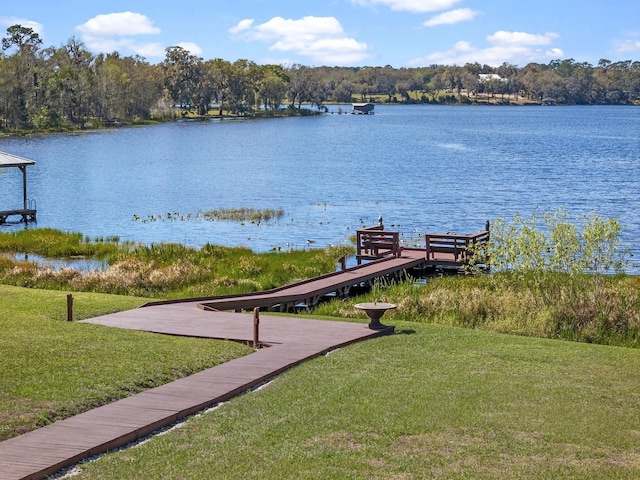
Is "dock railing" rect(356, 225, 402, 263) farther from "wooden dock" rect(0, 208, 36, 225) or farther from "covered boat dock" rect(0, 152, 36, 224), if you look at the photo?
"wooden dock" rect(0, 208, 36, 225)

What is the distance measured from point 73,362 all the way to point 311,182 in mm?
59154

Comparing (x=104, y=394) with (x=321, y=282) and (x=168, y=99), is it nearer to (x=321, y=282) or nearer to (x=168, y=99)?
(x=321, y=282)

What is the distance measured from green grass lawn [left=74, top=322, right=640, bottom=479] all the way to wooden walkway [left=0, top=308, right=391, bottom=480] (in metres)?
0.37

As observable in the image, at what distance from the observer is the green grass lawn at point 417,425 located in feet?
32.9

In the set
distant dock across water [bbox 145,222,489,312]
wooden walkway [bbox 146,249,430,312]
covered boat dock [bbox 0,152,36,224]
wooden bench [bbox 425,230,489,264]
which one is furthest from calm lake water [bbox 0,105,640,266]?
wooden walkway [bbox 146,249,430,312]

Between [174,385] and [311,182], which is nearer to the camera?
[174,385]

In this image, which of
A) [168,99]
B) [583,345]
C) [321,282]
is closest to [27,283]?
[321,282]

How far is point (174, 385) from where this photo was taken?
1368 centimetres

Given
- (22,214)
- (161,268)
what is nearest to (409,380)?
(161,268)

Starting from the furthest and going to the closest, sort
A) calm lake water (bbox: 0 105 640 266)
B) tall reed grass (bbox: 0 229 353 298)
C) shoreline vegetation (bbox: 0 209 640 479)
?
calm lake water (bbox: 0 105 640 266) < tall reed grass (bbox: 0 229 353 298) < shoreline vegetation (bbox: 0 209 640 479)

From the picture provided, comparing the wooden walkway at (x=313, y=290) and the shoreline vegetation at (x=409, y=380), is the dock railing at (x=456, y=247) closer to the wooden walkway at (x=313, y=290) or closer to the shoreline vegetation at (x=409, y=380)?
the wooden walkway at (x=313, y=290)

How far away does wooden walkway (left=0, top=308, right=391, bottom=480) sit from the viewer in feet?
34.1

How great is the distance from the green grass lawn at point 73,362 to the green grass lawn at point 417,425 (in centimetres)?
160

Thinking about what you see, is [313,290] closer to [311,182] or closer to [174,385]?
[174,385]
